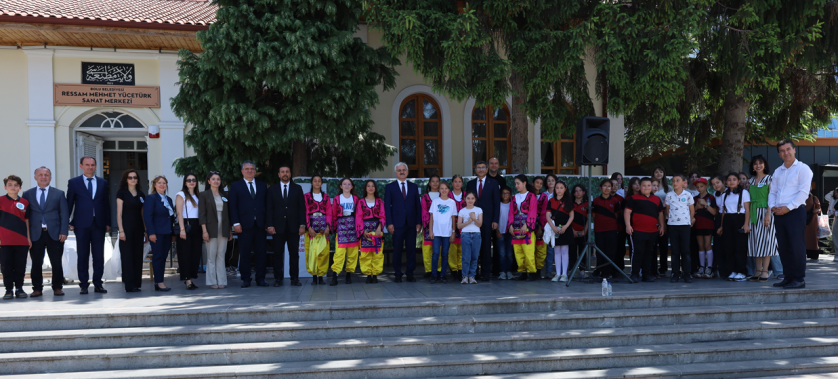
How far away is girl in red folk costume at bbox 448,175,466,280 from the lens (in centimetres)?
848

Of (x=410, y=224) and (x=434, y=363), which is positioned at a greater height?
(x=410, y=224)

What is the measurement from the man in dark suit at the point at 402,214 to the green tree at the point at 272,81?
170 centimetres

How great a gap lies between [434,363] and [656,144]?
21.2m

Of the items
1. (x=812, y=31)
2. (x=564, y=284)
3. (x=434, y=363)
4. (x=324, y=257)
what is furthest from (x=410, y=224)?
(x=812, y=31)

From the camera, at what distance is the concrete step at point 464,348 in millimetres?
5246

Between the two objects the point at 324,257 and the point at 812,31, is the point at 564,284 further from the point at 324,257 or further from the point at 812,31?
the point at 812,31

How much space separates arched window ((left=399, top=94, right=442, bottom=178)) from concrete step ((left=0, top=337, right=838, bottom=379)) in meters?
8.54

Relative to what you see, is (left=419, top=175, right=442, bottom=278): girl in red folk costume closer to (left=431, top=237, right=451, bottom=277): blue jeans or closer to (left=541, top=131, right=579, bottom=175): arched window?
(left=431, top=237, right=451, bottom=277): blue jeans

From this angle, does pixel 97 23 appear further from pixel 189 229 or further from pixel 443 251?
pixel 443 251

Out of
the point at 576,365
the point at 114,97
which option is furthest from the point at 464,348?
the point at 114,97

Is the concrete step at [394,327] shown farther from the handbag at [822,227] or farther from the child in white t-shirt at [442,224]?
the handbag at [822,227]

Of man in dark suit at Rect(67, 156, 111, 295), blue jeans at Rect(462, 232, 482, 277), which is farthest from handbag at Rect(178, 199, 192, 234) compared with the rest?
blue jeans at Rect(462, 232, 482, 277)

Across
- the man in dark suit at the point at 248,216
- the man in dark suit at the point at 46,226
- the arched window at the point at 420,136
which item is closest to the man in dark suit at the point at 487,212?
the man in dark suit at the point at 248,216

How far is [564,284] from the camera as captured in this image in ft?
25.8
